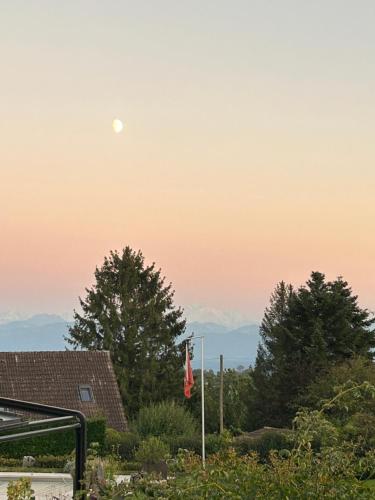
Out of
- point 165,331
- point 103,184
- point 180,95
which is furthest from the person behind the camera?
point 165,331

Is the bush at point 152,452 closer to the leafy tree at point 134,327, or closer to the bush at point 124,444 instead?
the bush at point 124,444

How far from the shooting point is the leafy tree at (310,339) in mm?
45906

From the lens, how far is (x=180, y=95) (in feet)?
105

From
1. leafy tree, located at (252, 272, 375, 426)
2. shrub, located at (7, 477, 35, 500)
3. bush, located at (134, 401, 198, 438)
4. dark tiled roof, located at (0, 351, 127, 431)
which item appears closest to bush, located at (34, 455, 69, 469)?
bush, located at (134, 401, 198, 438)

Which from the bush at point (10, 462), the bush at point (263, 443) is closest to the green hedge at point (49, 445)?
the bush at point (10, 462)

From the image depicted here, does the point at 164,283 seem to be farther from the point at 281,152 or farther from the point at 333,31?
the point at 333,31

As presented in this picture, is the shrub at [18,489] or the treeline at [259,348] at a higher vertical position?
the treeline at [259,348]

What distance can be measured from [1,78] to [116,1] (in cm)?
542

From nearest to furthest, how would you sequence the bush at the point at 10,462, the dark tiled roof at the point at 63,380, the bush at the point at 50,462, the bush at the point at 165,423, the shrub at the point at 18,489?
the shrub at the point at 18,489 < the bush at the point at 50,462 < the bush at the point at 10,462 < the bush at the point at 165,423 < the dark tiled roof at the point at 63,380

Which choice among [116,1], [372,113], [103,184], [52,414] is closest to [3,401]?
[52,414]

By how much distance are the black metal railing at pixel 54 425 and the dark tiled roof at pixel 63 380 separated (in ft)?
102

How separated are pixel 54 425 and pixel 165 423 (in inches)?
1228

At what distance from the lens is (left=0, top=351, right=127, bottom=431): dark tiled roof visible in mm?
37312

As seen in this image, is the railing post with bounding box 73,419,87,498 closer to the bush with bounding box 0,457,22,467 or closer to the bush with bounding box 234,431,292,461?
the bush with bounding box 234,431,292,461
